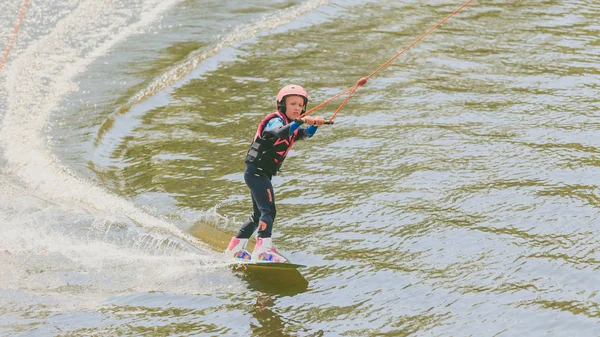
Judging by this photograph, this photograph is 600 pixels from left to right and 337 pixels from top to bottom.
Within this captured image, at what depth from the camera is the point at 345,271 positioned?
9.18m

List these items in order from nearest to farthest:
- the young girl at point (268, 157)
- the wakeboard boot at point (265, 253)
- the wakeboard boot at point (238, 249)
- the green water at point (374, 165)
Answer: the green water at point (374, 165) → the young girl at point (268, 157) → the wakeboard boot at point (265, 253) → the wakeboard boot at point (238, 249)

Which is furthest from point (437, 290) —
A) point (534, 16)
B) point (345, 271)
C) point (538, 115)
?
point (534, 16)

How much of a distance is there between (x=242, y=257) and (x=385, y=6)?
12468 mm

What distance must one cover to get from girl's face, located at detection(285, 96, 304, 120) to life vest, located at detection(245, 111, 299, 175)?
6 cm

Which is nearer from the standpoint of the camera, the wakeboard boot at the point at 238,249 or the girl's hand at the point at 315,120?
the girl's hand at the point at 315,120

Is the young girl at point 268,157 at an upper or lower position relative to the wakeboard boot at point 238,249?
→ upper

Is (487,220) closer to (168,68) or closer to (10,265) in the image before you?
(10,265)

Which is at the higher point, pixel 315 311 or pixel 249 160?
pixel 249 160

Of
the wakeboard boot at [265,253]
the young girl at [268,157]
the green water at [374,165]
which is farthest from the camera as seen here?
the wakeboard boot at [265,253]

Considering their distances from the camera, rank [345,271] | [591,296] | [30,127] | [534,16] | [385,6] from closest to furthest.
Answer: [591,296] < [345,271] < [30,127] < [534,16] < [385,6]

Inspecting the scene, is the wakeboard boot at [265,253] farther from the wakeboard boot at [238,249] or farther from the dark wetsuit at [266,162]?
the wakeboard boot at [238,249]

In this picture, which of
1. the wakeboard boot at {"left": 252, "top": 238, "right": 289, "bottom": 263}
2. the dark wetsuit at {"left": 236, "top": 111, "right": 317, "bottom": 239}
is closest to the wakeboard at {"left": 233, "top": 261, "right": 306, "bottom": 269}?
the wakeboard boot at {"left": 252, "top": 238, "right": 289, "bottom": 263}

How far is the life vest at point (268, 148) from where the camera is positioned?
9.14 m

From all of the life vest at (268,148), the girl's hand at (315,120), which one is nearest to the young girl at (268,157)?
the life vest at (268,148)
